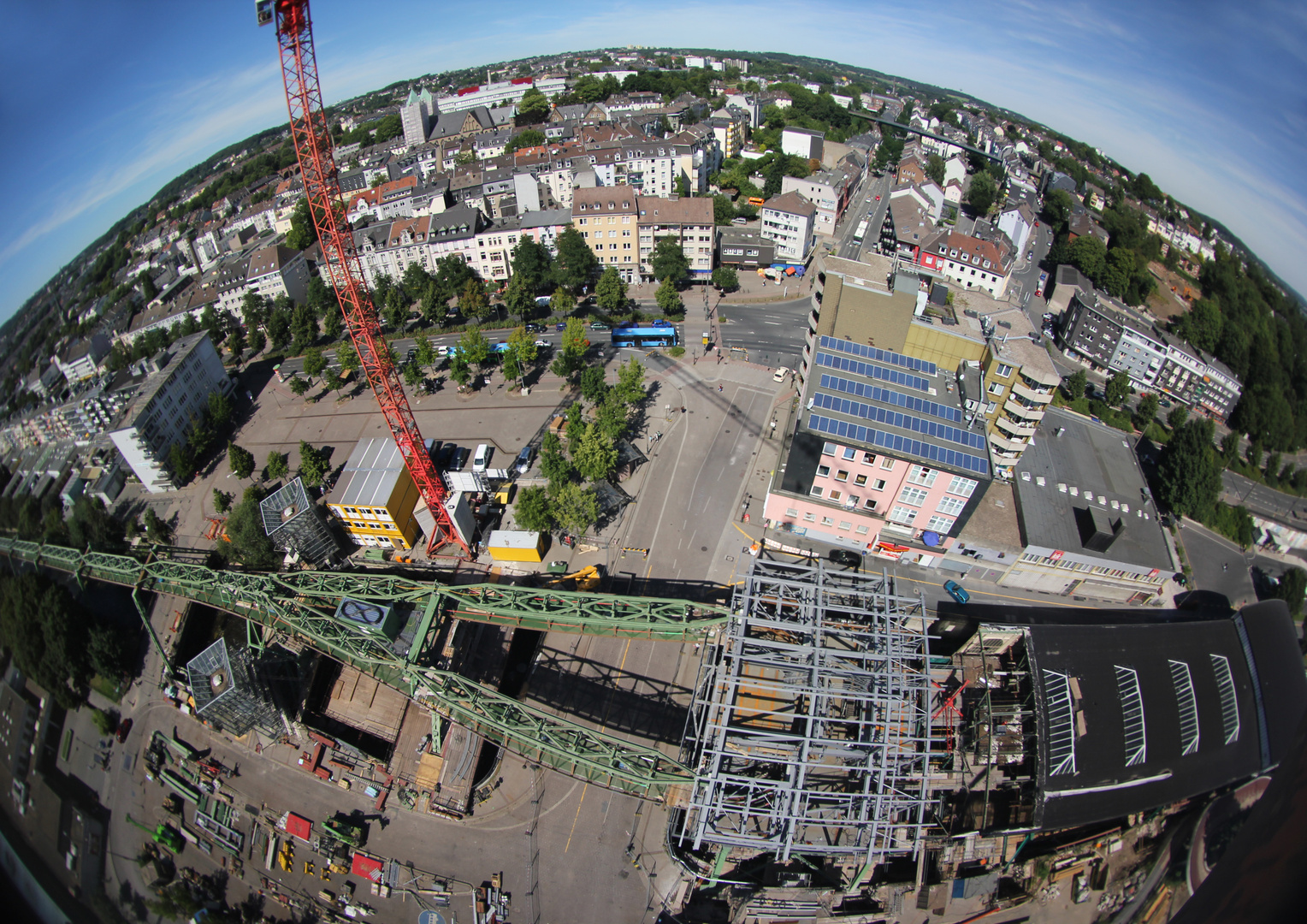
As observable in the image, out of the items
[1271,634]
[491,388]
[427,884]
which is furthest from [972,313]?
[427,884]

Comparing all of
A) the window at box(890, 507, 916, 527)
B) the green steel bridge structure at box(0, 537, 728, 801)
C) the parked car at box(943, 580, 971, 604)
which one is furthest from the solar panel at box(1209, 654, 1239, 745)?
the green steel bridge structure at box(0, 537, 728, 801)

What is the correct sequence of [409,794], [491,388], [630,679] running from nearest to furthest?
[409,794] < [630,679] < [491,388]

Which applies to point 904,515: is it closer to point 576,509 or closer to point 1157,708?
point 1157,708

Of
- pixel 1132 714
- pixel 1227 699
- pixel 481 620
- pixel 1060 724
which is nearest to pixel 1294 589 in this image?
pixel 1227 699

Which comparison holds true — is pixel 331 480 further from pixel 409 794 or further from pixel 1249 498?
pixel 1249 498

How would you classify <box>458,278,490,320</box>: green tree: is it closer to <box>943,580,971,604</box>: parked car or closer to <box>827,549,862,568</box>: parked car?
<box>827,549,862,568</box>: parked car

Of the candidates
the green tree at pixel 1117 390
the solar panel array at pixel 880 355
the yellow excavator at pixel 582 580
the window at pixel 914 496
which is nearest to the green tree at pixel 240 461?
the yellow excavator at pixel 582 580

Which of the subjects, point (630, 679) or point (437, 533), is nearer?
point (630, 679)

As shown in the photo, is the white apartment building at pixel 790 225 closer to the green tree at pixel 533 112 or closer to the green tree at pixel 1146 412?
the green tree at pixel 1146 412
